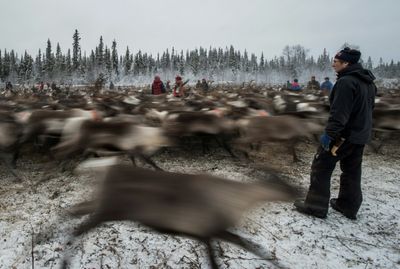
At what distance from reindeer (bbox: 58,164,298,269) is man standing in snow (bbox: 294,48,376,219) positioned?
80.0 inches

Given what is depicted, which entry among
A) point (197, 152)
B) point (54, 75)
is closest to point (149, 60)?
point (54, 75)

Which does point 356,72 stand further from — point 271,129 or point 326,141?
point 271,129

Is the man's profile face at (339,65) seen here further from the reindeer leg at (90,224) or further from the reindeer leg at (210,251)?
the reindeer leg at (90,224)

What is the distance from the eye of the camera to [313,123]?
592 centimetres

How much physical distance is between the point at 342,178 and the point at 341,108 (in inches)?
36.3

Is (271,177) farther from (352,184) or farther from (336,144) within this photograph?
(352,184)

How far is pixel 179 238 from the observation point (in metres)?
3.15

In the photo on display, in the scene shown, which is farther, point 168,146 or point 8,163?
point 8,163

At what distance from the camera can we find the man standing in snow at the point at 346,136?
345 cm

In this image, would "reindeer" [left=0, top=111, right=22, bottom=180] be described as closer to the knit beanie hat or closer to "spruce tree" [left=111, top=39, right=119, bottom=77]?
the knit beanie hat

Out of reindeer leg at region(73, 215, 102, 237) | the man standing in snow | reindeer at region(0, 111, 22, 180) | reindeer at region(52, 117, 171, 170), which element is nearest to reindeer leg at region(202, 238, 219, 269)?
reindeer leg at region(73, 215, 102, 237)

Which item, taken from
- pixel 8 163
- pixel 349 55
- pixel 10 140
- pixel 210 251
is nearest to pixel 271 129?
pixel 349 55

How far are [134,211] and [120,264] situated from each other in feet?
4.65

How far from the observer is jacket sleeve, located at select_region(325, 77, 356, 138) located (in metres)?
3.41
